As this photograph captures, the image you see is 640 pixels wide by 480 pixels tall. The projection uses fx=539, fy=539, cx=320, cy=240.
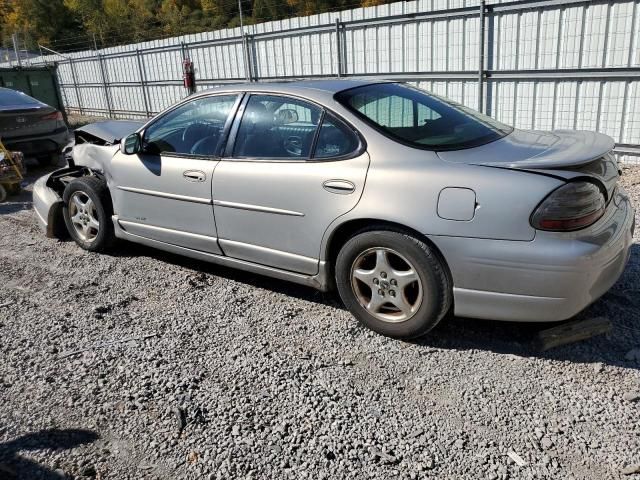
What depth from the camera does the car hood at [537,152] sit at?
2.90 metres

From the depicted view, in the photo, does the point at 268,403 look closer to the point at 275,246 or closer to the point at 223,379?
the point at 223,379

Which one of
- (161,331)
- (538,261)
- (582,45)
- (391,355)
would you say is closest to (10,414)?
(161,331)

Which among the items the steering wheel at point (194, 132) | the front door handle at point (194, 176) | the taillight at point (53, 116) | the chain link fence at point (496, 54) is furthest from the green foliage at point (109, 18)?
the front door handle at point (194, 176)

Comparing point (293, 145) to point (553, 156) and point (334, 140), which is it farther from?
point (553, 156)

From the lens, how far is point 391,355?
3244mm

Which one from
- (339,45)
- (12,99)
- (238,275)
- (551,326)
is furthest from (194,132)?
(339,45)

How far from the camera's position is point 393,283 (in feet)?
10.7

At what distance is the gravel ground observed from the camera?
2.41 m

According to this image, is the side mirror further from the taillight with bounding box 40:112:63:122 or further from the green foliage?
the green foliage

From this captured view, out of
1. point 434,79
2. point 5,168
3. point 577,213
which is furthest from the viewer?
point 434,79

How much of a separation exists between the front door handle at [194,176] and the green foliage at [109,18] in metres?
37.0

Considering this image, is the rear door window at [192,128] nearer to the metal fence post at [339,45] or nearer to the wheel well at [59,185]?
the wheel well at [59,185]

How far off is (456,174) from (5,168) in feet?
23.1

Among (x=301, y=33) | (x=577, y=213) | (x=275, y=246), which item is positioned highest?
(x=301, y=33)
